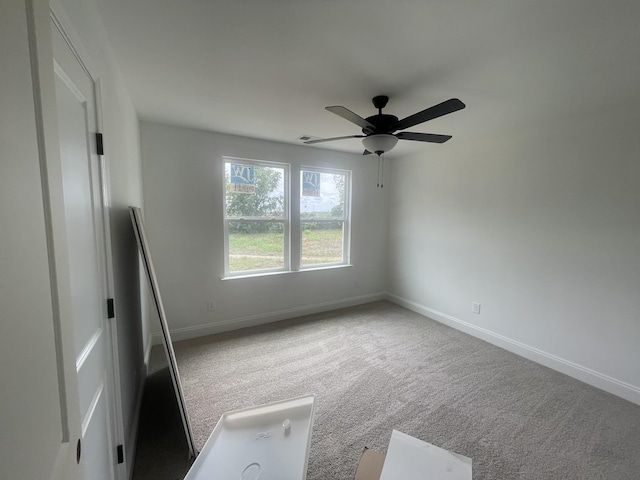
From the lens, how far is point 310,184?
3.99 m

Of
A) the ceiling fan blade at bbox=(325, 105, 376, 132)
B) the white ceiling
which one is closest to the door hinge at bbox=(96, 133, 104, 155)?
the white ceiling

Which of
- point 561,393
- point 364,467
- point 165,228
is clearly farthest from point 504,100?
point 165,228

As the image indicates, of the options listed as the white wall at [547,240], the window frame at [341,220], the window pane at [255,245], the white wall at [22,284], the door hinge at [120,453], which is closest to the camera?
the white wall at [22,284]

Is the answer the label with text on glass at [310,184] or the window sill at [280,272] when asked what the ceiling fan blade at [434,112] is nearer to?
the label with text on glass at [310,184]

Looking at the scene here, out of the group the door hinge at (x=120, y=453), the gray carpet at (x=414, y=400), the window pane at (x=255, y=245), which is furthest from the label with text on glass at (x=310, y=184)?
the door hinge at (x=120, y=453)

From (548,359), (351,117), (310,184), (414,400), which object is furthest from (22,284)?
(548,359)

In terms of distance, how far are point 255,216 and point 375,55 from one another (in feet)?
7.95

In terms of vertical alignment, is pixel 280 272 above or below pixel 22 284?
below

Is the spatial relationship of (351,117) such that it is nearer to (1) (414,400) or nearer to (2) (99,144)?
(2) (99,144)

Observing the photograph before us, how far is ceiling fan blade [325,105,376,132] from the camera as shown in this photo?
5.57ft

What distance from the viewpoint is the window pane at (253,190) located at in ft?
11.3

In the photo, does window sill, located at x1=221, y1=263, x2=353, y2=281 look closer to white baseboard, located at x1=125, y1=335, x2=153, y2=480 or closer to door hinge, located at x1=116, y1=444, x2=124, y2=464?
white baseboard, located at x1=125, y1=335, x2=153, y2=480

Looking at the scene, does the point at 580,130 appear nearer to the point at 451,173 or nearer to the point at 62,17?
the point at 451,173

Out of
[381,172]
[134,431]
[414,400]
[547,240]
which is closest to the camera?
[134,431]
